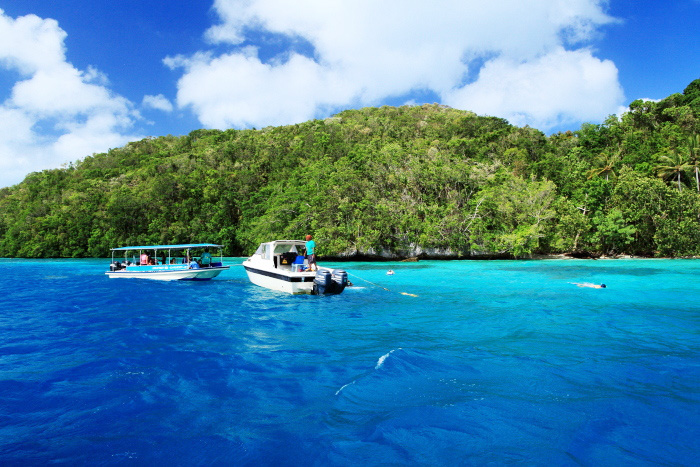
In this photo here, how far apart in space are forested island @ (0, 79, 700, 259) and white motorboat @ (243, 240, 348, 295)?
20.2m

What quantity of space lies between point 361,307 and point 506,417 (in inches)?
311

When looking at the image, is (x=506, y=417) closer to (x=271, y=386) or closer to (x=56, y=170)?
(x=271, y=386)

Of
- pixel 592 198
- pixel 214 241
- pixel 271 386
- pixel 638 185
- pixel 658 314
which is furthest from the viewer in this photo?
pixel 214 241

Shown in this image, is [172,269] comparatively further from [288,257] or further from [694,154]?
[694,154]

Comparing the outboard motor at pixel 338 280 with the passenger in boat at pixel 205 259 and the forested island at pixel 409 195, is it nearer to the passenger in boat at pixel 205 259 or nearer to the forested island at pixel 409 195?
the passenger in boat at pixel 205 259

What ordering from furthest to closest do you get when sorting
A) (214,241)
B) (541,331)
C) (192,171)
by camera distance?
(192,171), (214,241), (541,331)

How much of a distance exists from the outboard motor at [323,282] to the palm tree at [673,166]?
39294 mm

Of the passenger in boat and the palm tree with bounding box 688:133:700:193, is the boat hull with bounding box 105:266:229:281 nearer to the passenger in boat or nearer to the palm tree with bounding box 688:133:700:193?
the passenger in boat

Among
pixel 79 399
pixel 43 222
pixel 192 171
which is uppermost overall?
pixel 192 171

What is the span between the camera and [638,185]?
3591 centimetres

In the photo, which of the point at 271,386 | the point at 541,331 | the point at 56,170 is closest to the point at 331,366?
the point at 271,386

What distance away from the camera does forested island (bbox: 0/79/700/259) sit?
37.2 meters

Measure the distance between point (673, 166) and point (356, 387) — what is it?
4656cm

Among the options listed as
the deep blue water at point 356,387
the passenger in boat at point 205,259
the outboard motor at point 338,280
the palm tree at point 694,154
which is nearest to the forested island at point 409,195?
the palm tree at point 694,154
